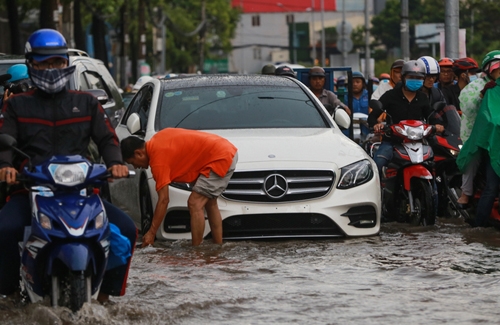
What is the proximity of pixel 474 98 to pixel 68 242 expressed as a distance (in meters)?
6.16

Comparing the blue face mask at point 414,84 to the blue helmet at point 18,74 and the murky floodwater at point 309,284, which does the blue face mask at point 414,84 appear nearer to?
the murky floodwater at point 309,284

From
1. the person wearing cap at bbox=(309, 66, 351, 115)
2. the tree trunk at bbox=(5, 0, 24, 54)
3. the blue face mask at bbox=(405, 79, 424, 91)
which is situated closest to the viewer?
the blue face mask at bbox=(405, 79, 424, 91)

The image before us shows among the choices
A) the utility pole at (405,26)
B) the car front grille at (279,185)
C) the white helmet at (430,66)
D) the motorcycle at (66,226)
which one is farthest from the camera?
the utility pole at (405,26)

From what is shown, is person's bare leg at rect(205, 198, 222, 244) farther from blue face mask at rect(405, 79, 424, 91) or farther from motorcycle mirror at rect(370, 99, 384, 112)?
blue face mask at rect(405, 79, 424, 91)

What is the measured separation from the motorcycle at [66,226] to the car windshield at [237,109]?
15.0 feet

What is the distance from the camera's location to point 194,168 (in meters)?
9.84

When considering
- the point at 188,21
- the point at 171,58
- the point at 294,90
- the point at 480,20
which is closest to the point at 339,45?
the point at 294,90

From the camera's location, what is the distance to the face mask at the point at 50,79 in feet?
22.1

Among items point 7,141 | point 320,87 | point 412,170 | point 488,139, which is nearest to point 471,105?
point 488,139

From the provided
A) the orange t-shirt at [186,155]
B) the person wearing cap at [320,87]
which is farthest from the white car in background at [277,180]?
the person wearing cap at [320,87]

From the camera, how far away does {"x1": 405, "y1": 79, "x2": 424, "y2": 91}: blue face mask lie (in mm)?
12414

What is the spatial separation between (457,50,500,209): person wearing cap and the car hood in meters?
1.47

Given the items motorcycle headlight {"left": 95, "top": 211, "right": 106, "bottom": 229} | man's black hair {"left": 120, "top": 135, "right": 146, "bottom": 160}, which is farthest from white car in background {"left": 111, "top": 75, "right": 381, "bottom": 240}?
motorcycle headlight {"left": 95, "top": 211, "right": 106, "bottom": 229}

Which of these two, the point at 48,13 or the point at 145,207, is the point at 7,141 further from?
the point at 48,13
